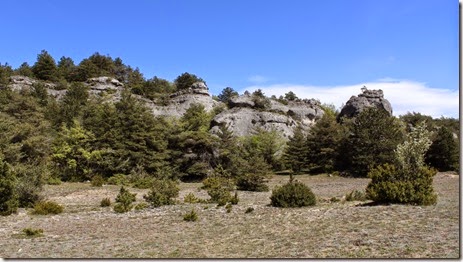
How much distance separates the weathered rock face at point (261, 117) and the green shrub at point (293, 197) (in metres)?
39.9

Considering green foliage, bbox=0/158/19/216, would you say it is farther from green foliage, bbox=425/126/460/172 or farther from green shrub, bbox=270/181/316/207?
green foliage, bbox=425/126/460/172

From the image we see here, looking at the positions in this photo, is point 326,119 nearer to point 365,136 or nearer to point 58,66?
point 365,136

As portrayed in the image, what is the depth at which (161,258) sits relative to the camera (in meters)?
9.52

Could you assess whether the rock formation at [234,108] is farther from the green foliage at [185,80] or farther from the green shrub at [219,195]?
the green shrub at [219,195]

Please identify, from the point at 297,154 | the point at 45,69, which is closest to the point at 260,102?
the point at 297,154

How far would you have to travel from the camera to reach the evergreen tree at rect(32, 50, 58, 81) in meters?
82.8

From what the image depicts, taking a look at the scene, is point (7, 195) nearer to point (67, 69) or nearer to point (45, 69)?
point (45, 69)

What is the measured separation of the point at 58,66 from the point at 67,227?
277ft

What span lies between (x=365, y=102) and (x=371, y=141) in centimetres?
2560

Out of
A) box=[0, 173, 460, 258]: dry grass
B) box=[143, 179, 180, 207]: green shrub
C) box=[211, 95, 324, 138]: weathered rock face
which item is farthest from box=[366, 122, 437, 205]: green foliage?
box=[211, 95, 324, 138]: weathered rock face

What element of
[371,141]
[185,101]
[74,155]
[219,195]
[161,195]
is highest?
[185,101]

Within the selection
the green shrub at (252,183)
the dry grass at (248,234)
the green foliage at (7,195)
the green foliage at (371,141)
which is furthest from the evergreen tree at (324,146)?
the green foliage at (7,195)

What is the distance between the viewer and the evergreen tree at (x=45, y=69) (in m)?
82.8

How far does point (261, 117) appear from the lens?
215 feet
